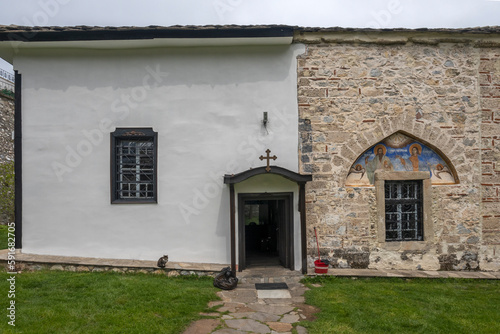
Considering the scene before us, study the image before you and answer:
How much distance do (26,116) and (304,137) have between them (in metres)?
5.74

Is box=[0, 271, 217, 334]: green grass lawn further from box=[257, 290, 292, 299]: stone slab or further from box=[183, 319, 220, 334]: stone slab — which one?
box=[257, 290, 292, 299]: stone slab

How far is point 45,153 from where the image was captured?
7051 mm

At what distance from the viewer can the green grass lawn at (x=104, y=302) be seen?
397cm

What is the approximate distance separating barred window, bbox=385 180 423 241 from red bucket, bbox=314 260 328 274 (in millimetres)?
1591

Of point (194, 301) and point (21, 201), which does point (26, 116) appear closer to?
point (21, 201)

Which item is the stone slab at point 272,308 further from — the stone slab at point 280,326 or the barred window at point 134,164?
the barred window at point 134,164

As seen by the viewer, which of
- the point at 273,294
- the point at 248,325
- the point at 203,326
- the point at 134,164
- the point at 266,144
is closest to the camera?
the point at 203,326

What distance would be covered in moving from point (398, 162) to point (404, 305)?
10.4 feet

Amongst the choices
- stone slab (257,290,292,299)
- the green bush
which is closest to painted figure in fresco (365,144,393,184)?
stone slab (257,290,292,299)

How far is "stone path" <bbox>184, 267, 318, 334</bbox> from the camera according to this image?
13.7 feet

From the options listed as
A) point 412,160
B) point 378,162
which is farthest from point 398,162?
point 378,162

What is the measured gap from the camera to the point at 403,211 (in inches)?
283

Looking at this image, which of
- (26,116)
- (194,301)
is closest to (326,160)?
(194,301)

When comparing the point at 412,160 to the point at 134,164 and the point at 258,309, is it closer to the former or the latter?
the point at 258,309
